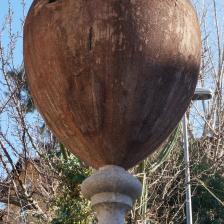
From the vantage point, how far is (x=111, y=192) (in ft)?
7.79

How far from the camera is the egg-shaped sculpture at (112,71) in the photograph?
2385 millimetres

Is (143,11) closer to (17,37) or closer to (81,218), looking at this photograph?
(81,218)

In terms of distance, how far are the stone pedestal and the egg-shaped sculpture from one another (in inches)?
4.3

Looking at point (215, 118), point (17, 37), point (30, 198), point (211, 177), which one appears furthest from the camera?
point (215, 118)

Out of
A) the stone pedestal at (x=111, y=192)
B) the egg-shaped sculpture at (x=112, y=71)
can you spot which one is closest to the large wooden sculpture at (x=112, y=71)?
the egg-shaped sculpture at (x=112, y=71)

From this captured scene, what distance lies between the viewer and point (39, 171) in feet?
31.7

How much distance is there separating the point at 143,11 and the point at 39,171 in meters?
7.46

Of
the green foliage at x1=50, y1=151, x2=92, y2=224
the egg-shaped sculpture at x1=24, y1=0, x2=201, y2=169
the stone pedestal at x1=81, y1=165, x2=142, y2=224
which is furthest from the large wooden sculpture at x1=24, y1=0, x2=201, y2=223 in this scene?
the green foliage at x1=50, y1=151, x2=92, y2=224

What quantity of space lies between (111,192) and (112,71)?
0.49 meters

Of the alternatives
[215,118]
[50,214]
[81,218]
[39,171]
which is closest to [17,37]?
[39,171]

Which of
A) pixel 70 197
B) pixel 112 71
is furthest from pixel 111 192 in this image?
pixel 70 197

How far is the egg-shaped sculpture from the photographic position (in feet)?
7.82

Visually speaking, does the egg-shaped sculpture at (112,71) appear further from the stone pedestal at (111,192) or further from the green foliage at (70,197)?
the green foliage at (70,197)

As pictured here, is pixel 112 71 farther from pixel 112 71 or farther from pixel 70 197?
pixel 70 197
